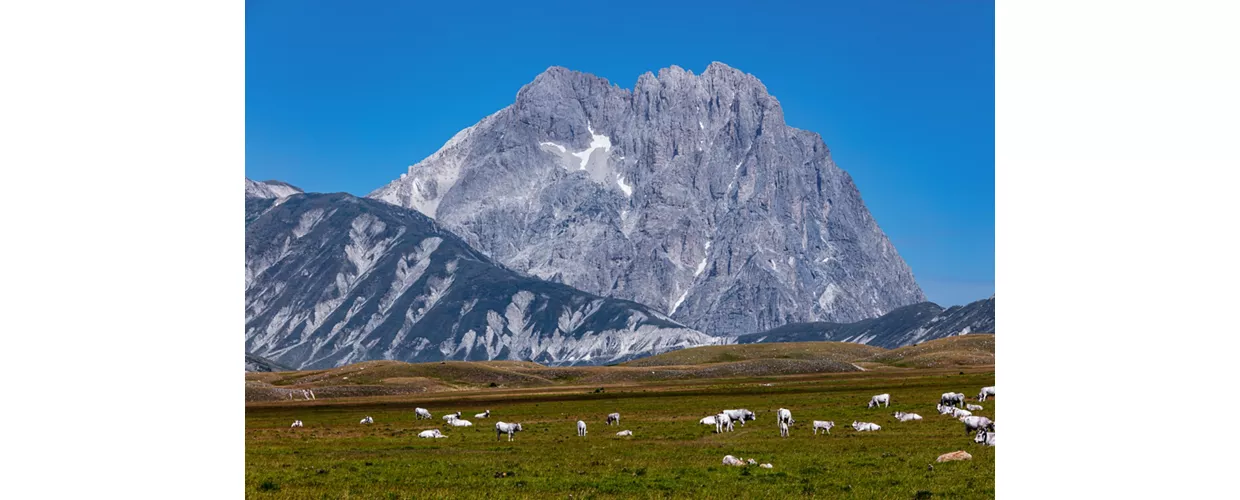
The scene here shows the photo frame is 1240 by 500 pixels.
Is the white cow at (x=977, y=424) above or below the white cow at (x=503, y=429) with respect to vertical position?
above

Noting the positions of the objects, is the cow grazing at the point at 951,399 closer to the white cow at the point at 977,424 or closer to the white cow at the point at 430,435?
the white cow at the point at 977,424

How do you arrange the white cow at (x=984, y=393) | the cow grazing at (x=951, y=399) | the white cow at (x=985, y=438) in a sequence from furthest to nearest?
the white cow at (x=984, y=393), the cow grazing at (x=951, y=399), the white cow at (x=985, y=438)

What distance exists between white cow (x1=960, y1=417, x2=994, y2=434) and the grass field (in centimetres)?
51

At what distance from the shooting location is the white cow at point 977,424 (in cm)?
Answer: 3862

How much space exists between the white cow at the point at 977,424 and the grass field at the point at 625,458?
0.51 m

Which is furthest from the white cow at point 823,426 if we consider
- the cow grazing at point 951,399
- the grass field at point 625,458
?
the cow grazing at point 951,399

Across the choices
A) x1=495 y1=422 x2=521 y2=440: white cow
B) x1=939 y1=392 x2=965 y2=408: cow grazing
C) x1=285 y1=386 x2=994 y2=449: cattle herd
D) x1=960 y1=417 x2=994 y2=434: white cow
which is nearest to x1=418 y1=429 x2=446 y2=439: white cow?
x1=285 y1=386 x2=994 y2=449: cattle herd

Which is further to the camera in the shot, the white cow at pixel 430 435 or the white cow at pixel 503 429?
the white cow at pixel 430 435
